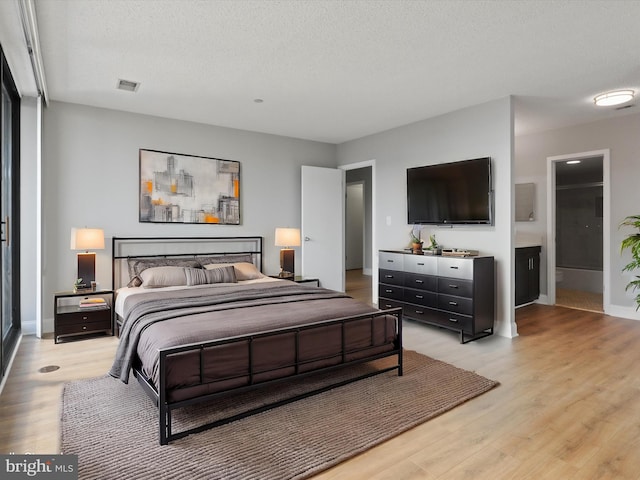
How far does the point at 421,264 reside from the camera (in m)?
4.59

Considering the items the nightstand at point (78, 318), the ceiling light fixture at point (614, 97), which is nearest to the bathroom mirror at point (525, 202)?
the ceiling light fixture at point (614, 97)

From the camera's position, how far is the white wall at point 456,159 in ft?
14.0

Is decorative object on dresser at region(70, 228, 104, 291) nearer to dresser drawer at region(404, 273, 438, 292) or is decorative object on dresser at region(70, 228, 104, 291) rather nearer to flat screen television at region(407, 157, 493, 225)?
dresser drawer at region(404, 273, 438, 292)

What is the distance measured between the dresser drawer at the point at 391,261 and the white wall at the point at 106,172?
1.90 meters

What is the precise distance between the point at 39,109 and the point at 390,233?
447 centimetres

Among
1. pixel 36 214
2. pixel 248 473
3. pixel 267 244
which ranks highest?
pixel 36 214

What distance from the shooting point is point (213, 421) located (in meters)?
2.38

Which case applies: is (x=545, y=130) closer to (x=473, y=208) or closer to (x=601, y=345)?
(x=473, y=208)

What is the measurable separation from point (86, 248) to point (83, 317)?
28.8 inches

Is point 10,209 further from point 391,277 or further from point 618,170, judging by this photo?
point 618,170

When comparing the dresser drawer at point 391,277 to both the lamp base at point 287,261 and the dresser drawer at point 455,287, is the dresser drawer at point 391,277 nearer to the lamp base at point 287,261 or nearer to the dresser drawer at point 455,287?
the dresser drawer at point 455,287

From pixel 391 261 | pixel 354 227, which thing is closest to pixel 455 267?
pixel 391 261

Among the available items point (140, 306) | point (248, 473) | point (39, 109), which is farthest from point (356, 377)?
point (39, 109)

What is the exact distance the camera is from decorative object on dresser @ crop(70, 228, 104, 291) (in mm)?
4137
